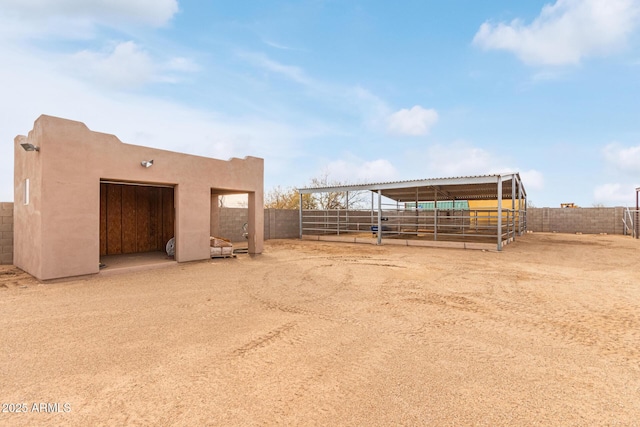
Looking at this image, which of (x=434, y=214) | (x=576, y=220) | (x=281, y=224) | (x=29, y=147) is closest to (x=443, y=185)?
(x=434, y=214)

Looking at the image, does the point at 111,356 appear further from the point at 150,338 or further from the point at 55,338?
the point at 55,338

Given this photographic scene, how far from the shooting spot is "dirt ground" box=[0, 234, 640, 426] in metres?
2.13

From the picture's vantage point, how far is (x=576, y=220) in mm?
19188

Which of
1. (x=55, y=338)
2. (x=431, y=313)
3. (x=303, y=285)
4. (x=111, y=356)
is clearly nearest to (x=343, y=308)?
(x=431, y=313)

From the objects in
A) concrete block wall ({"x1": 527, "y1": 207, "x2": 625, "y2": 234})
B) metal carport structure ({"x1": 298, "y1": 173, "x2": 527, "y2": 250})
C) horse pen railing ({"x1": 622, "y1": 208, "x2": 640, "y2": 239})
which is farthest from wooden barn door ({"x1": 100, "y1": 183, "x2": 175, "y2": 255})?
horse pen railing ({"x1": 622, "y1": 208, "x2": 640, "y2": 239})

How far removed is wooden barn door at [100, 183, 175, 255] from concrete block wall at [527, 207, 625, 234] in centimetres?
2105

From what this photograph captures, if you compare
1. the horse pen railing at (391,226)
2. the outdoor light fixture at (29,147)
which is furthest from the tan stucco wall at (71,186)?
the horse pen railing at (391,226)

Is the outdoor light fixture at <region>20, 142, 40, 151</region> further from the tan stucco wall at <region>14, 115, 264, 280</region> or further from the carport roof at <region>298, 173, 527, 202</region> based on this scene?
the carport roof at <region>298, 173, 527, 202</region>

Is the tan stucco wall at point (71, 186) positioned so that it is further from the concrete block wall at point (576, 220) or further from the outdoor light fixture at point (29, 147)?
the concrete block wall at point (576, 220)

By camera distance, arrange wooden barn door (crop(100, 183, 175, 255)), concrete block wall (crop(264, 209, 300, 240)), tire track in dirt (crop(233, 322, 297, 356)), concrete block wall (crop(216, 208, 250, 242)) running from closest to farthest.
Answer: tire track in dirt (crop(233, 322, 297, 356))
wooden barn door (crop(100, 183, 175, 255))
concrete block wall (crop(216, 208, 250, 242))
concrete block wall (crop(264, 209, 300, 240))

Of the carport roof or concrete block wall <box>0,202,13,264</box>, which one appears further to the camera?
the carport roof

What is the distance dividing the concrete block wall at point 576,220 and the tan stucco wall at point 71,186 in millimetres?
21091

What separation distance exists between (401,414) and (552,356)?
70.7 inches

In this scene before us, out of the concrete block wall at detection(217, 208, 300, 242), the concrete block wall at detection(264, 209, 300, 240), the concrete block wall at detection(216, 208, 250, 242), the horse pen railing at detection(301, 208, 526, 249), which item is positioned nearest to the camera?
the concrete block wall at detection(216, 208, 250, 242)
